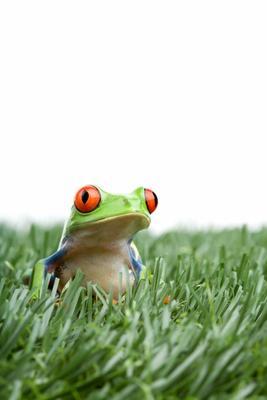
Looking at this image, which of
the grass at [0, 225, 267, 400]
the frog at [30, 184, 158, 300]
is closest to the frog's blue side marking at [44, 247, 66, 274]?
the frog at [30, 184, 158, 300]

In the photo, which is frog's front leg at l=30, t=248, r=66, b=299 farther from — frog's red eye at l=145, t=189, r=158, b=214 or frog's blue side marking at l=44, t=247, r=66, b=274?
frog's red eye at l=145, t=189, r=158, b=214

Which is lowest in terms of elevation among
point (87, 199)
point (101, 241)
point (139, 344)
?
point (139, 344)

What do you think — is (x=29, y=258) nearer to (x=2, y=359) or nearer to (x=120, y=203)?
(x=120, y=203)

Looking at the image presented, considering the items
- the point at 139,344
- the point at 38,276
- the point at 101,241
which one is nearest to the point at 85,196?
the point at 101,241

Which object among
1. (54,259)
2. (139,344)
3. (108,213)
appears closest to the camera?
(139,344)

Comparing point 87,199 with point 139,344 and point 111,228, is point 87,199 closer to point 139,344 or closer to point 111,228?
point 111,228

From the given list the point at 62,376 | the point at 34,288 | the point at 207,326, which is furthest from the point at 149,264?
the point at 62,376

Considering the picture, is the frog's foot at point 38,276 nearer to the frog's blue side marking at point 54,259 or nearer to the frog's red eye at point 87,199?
the frog's blue side marking at point 54,259

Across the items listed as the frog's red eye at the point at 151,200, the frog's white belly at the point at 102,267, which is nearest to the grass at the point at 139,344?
the frog's white belly at the point at 102,267
